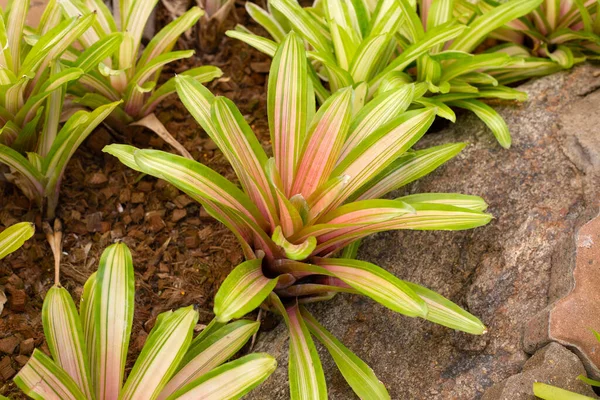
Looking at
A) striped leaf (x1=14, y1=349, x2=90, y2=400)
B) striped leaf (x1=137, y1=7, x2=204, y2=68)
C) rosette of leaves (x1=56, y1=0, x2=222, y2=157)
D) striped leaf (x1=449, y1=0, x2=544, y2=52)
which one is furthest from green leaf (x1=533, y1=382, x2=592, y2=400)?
striped leaf (x1=137, y1=7, x2=204, y2=68)

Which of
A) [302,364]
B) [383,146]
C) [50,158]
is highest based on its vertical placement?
[50,158]

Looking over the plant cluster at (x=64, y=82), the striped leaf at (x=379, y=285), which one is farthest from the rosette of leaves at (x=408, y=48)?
the striped leaf at (x=379, y=285)

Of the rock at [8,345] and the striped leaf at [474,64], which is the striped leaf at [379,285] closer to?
the striped leaf at [474,64]

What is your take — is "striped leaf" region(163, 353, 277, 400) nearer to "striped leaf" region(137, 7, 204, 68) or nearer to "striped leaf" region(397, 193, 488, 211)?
"striped leaf" region(397, 193, 488, 211)

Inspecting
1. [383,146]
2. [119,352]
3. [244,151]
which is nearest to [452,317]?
[383,146]

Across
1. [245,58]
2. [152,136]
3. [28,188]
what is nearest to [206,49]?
[245,58]

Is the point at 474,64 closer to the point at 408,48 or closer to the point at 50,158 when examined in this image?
the point at 408,48
